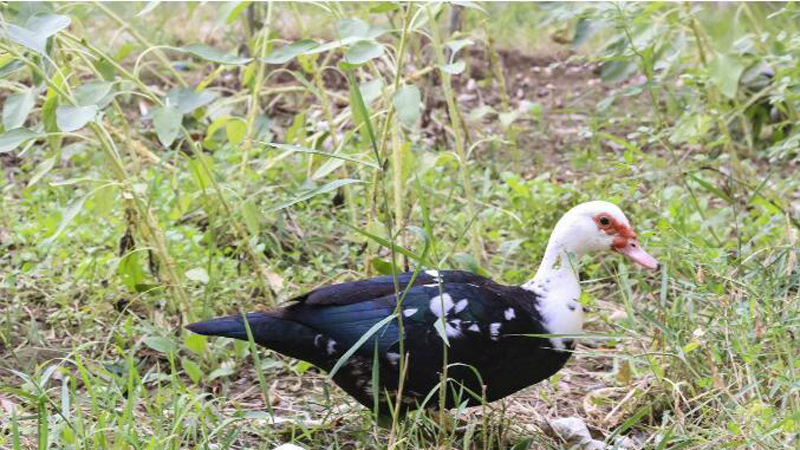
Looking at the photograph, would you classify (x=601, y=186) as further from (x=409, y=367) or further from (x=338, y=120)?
(x=409, y=367)

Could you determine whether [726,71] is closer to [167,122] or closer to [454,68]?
[454,68]

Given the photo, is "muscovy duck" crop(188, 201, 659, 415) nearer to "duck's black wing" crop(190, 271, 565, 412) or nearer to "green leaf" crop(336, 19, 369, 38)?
"duck's black wing" crop(190, 271, 565, 412)

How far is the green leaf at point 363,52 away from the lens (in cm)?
298

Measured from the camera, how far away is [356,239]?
13.9 feet

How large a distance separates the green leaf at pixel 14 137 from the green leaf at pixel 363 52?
792mm

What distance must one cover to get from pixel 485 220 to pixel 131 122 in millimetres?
1894

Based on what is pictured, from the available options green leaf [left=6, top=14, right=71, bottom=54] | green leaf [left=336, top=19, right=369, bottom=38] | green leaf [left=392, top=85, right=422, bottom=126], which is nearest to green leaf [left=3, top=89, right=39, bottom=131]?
green leaf [left=6, top=14, right=71, bottom=54]

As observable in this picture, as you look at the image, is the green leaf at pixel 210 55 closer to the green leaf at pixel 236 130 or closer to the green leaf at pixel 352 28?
the green leaf at pixel 352 28

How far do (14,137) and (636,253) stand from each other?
5.37 feet

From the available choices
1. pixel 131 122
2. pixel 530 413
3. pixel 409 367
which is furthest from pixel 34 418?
pixel 131 122

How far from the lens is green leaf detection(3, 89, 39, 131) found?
299 cm

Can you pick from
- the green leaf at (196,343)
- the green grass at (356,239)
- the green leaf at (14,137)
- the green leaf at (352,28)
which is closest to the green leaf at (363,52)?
the green grass at (356,239)

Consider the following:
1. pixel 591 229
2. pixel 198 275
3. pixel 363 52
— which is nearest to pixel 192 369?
Result: pixel 198 275

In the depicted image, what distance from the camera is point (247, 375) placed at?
355cm
